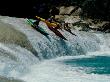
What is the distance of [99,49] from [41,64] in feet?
25.8

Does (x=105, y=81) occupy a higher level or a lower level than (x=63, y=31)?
lower

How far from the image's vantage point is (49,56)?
19953mm

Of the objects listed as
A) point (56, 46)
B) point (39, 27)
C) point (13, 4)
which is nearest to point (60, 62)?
point (56, 46)

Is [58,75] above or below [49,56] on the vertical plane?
below

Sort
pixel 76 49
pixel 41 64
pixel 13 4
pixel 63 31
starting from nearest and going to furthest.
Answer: pixel 41 64, pixel 76 49, pixel 63 31, pixel 13 4

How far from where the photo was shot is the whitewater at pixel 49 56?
1462 centimetres

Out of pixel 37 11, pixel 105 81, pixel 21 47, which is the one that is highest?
pixel 37 11

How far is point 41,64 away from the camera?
17.8 meters

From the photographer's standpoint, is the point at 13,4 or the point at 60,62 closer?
the point at 60,62

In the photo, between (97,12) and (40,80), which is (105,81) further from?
(97,12)

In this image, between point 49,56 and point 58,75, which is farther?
point 49,56

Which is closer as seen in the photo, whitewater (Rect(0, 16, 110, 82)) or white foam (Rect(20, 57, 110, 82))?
white foam (Rect(20, 57, 110, 82))

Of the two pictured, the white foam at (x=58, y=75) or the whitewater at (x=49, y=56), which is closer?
the white foam at (x=58, y=75)

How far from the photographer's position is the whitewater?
14.6 m
